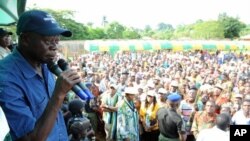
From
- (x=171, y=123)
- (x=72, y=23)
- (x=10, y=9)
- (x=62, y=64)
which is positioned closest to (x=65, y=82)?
(x=62, y=64)

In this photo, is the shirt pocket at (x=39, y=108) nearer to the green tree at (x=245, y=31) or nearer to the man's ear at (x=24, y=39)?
the man's ear at (x=24, y=39)

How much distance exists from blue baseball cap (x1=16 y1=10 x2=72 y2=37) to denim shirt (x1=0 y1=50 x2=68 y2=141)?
0.42ft

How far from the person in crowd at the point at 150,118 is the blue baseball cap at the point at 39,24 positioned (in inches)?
216

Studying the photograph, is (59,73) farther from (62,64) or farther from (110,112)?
(110,112)

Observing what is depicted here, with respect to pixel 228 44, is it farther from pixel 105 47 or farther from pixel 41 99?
pixel 41 99

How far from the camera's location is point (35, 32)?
1.77 m

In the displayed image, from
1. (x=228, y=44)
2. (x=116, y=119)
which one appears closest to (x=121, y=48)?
(x=228, y=44)

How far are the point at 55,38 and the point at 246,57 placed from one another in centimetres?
3150

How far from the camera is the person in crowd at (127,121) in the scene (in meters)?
6.16

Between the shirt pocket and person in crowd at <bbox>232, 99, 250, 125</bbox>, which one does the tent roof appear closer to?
the shirt pocket

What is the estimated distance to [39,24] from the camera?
1768 millimetres

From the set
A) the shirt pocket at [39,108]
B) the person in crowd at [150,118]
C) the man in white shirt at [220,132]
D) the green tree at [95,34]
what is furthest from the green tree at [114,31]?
the shirt pocket at [39,108]

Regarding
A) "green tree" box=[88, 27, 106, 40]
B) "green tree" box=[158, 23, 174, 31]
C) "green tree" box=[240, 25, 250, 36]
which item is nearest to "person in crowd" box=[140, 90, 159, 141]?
"green tree" box=[88, 27, 106, 40]

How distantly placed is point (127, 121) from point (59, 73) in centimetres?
454
